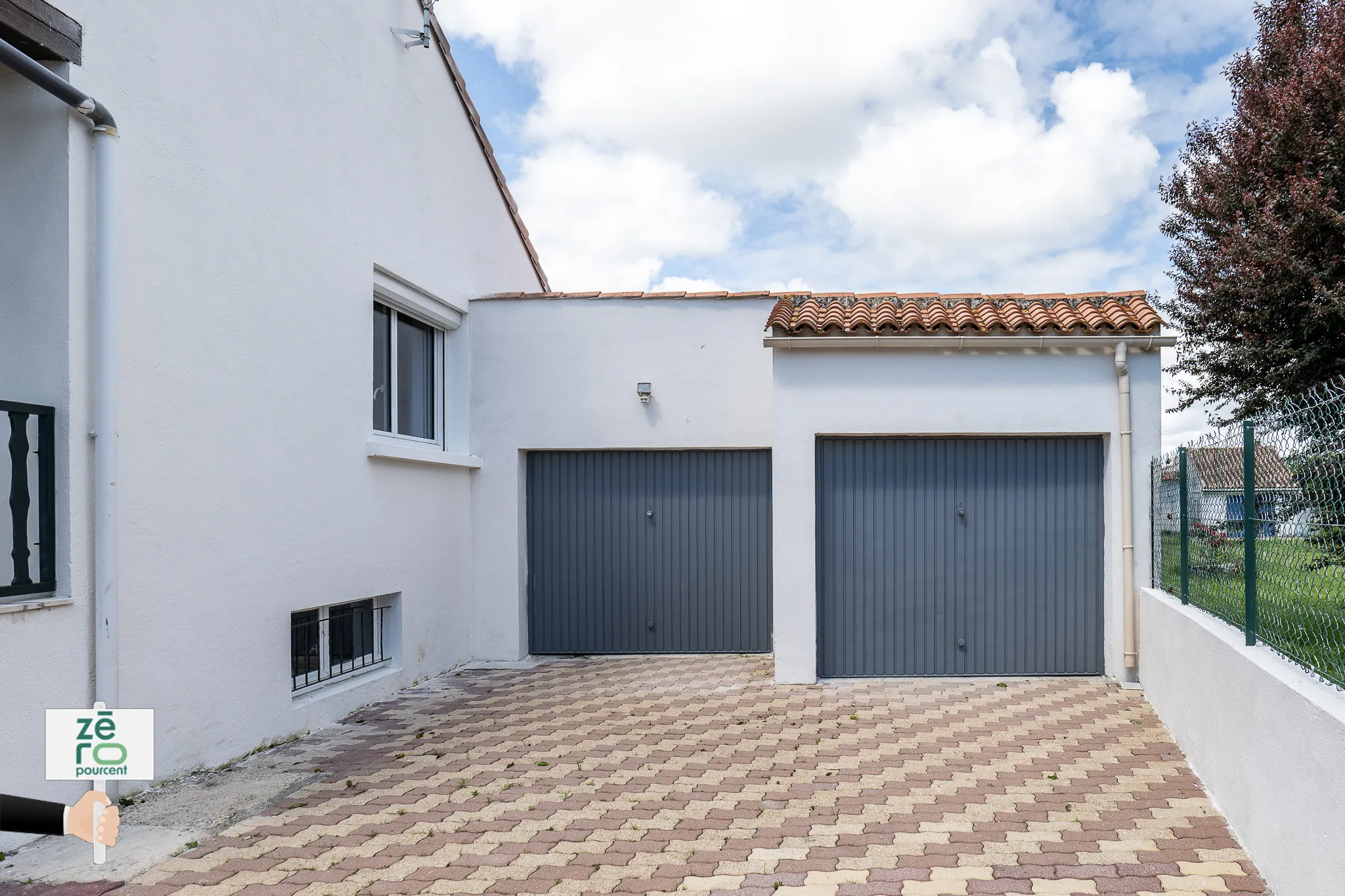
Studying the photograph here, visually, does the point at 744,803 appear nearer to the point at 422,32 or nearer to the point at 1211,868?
the point at 1211,868

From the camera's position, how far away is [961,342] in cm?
833

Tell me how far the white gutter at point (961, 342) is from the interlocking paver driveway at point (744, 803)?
2921mm

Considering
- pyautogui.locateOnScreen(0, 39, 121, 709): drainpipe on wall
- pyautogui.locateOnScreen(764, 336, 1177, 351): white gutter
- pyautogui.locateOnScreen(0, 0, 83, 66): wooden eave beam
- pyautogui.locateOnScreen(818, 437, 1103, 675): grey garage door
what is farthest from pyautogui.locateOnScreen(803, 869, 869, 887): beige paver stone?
pyautogui.locateOnScreen(0, 0, 83, 66): wooden eave beam

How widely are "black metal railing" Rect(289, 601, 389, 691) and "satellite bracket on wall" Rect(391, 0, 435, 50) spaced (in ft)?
16.0

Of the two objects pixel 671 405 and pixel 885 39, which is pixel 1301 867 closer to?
pixel 671 405

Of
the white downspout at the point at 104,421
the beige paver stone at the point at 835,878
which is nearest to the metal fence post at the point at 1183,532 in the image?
the beige paver stone at the point at 835,878

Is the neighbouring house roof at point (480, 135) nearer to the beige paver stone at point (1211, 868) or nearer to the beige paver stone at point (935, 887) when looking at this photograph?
the beige paver stone at point (935, 887)

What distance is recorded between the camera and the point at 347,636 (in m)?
7.67

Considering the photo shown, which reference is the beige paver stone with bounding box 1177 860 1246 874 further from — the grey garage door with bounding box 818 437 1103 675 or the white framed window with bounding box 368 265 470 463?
the white framed window with bounding box 368 265 470 463

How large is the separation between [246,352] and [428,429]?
3.35 m

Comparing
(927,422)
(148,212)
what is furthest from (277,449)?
(927,422)

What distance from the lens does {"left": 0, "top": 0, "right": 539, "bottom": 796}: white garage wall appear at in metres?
5.16

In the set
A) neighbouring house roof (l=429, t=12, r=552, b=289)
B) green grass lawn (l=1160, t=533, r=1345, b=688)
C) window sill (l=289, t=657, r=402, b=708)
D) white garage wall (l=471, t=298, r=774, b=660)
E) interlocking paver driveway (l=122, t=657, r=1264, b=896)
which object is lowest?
interlocking paver driveway (l=122, t=657, r=1264, b=896)

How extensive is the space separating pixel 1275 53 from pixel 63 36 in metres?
10.4
